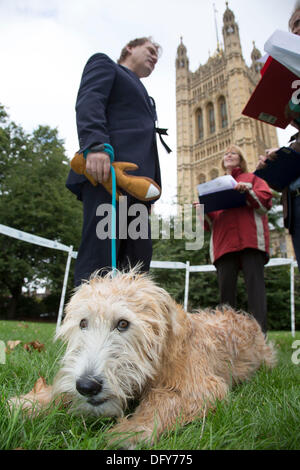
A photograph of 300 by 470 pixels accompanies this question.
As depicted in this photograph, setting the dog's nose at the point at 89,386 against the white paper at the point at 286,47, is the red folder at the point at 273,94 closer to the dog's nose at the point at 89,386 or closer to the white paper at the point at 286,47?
the white paper at the point at 286,47

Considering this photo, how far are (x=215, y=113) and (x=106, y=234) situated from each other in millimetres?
49946

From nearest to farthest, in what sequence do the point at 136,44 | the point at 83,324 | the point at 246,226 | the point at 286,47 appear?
the point at 83,324
the point at 286,47
the point at 136,44
the point at 246,226

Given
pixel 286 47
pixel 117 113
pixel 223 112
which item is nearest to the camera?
pixel 286 47

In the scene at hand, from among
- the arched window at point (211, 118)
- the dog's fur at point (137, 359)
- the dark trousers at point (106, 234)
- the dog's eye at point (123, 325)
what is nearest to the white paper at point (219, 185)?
the dark trousers at point (106, 234)

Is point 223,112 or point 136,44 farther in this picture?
point 223,112

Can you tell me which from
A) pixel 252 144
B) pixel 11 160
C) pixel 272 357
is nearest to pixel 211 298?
pixel 272 357

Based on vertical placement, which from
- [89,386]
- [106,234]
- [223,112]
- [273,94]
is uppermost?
[223,112]

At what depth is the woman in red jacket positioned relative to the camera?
3312mm

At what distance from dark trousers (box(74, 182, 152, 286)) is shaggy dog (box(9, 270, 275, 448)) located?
60 centimetres

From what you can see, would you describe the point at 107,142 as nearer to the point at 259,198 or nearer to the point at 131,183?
the point at 131,183

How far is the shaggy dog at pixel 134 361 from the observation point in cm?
104

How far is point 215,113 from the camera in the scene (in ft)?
153

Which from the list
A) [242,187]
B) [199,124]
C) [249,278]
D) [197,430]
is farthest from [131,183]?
[199,124]

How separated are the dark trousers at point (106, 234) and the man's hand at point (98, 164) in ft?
0.81
